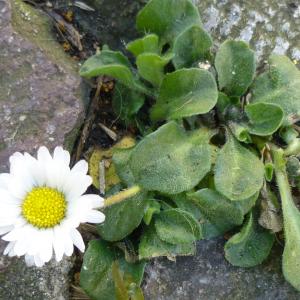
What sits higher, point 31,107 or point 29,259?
point 31,107

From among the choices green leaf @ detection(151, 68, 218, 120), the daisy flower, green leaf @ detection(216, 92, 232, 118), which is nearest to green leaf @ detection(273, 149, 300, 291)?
green leaf @ detection(216, 92, 232, 118)

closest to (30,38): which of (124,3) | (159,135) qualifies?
(124,3)

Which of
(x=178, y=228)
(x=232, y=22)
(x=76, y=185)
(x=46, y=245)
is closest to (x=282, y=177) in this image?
(x=178, y=228)

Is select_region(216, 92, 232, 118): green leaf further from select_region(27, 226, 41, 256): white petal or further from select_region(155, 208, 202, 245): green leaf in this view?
select_region(27, 226, 41, 256): white petal

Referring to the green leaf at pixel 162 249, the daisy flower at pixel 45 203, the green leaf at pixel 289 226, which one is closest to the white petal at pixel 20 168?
the daisy flower at pixel 45 203

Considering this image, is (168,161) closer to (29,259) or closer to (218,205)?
(218,205)

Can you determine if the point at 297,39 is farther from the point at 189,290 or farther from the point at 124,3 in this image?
the point at 189,290

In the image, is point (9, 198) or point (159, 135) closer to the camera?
point (9, 198)

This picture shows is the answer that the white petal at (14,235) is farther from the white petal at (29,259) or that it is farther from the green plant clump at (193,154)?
the green plant clump at (193,154)
